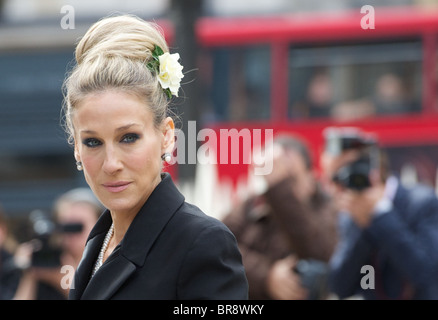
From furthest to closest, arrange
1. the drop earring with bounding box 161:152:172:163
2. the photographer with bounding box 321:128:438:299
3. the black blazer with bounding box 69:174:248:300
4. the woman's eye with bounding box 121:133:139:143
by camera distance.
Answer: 1. the photographer with bounding box 321:128:438:299
2. the drop earring with bounding box 161:152:172:163
3. the woman's eye with bounding box 121:133:139:143
4. the black blazer with bounding box 69:174:248:300

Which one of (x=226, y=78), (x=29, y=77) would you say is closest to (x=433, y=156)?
(x=226, y=78)

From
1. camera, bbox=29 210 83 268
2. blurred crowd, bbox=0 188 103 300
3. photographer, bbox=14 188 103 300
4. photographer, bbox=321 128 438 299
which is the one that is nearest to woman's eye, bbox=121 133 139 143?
photographer, bbox=321 128 438 299

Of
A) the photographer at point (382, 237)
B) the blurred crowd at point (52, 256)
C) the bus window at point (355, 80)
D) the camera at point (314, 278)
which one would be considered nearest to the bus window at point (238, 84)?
the bus window at point (355, 80)

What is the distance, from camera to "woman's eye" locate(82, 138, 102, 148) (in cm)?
170

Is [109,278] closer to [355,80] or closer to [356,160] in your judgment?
[356,160]

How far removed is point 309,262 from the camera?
373 centimetres

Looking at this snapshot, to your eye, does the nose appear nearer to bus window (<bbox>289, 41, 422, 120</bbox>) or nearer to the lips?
the lips

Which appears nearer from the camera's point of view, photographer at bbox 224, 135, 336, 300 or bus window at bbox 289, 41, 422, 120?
photographer at bbox 224, 135, 336, 300

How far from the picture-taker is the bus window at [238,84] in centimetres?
1011

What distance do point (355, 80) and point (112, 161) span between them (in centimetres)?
846

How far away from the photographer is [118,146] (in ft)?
5.53
